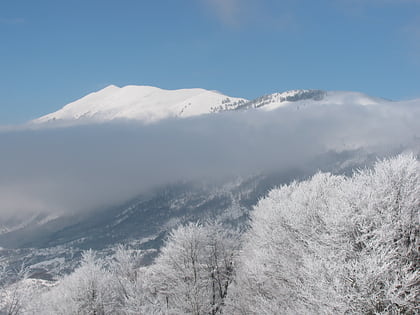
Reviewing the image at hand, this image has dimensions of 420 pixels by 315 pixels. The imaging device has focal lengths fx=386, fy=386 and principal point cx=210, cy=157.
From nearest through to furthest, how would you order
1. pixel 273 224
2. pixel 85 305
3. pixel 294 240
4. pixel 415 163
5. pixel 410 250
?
pixel 410 250 < pixel 415 163 < pixel 294 240 < pixel 273 224 < pixel 85 305

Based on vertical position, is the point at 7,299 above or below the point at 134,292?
above

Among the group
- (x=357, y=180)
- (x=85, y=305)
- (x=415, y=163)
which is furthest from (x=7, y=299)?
(x=415, y=163)

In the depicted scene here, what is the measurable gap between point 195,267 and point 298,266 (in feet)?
64.5

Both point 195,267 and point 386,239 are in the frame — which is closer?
point 386,239

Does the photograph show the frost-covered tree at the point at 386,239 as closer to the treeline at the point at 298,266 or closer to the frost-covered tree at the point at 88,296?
the treeline at the point at 298,266

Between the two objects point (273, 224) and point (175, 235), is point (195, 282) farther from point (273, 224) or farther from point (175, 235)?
point (273, 224)

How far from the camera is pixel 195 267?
53750mm

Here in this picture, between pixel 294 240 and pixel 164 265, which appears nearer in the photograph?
pixel 294 240

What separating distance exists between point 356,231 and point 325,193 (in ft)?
77.7

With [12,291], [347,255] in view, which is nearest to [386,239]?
[347,255]

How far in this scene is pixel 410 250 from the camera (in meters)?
30.0

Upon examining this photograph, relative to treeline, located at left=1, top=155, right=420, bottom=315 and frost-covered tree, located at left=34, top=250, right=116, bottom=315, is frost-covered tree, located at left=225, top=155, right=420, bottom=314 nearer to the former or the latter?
treeline, located at left=1, top=155, right=420, bottom=315

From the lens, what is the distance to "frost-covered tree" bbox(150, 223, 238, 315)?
5122 centimetres

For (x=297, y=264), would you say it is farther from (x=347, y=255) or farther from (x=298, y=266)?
(x=347, y=255)
